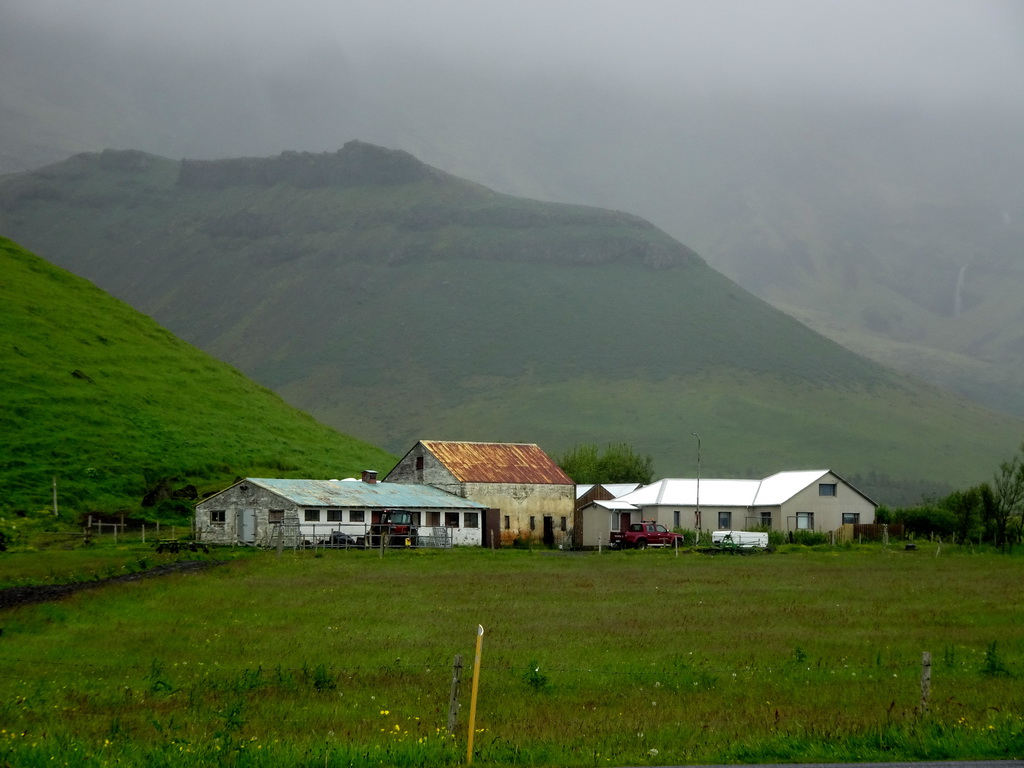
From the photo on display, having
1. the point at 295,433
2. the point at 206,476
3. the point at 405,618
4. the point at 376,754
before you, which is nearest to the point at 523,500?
the point at 206,476

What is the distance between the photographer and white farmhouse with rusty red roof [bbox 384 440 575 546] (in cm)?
8325

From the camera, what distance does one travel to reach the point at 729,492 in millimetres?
93188

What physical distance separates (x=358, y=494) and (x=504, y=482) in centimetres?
1303

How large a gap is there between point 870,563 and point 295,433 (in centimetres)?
7215

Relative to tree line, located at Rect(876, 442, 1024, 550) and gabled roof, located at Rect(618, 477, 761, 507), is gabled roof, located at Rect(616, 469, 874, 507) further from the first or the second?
tree line, located at Rect(876, 442, 1024, 550)

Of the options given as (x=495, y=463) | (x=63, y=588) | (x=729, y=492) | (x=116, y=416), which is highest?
(x=116, y=416)

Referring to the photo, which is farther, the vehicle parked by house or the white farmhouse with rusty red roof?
the white farmhouse with rusty red roof

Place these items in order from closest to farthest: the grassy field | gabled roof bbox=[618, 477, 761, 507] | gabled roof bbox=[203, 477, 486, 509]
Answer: the grassy field → gabled roof bbox=[203, 477, 486, 509] → gabled roof bbox=[618, 477, 761, 507]

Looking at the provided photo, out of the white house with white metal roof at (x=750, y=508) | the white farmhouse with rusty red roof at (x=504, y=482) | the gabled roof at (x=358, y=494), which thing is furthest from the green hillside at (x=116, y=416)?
the white house with white metal roof at (x=750, y=508)

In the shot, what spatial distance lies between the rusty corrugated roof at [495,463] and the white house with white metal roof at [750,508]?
4.25 meters

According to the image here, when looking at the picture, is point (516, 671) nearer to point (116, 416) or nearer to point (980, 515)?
point (980, 515)

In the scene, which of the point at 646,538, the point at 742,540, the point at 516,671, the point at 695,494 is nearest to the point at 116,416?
the point at 695,494

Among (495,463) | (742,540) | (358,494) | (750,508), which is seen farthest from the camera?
(750,508)

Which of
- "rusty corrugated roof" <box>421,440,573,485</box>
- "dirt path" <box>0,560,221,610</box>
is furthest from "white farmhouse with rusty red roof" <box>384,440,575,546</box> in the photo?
"dirt path" <box>0,560,221,610</box>
